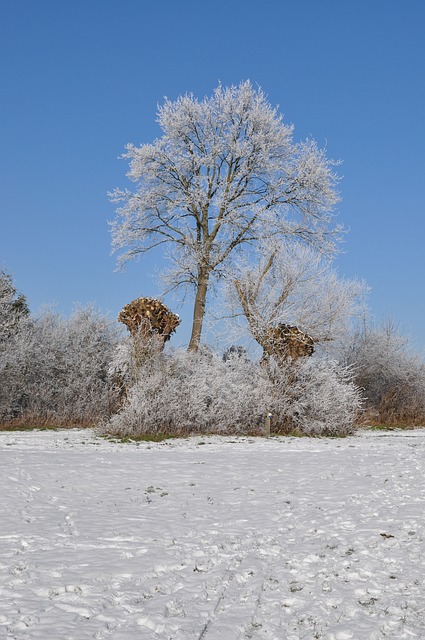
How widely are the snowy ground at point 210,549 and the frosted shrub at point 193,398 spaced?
5.54 metres

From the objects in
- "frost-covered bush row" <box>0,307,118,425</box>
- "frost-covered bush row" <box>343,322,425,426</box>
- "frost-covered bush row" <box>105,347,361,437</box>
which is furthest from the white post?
"frost-covered bush row" <box>343,322,425,426</box>

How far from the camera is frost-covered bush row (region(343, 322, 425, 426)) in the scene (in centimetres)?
2819

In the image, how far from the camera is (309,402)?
1969cm

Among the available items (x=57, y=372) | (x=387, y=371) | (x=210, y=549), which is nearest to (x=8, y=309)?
(x=57, y=372)

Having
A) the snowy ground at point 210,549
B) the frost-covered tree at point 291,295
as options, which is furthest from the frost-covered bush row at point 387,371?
the snowy ground at point 210,549

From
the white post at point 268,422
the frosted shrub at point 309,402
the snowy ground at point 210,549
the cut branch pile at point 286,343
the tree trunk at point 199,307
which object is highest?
→ the tree trunk at point 199,307

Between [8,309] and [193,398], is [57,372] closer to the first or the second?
[8,309]

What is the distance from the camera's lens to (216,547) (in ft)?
20.9

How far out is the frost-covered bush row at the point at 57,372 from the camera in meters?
21.6

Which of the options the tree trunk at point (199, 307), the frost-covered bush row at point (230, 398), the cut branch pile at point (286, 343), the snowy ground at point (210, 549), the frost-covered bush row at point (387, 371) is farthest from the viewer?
the frost-covered bush row at point (387, 371)

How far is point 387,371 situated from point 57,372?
1399 centimetres

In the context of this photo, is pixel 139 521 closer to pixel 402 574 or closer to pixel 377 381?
pixel 402 574

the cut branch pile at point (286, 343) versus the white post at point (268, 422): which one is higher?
the cut branch pile at point (286, 343)

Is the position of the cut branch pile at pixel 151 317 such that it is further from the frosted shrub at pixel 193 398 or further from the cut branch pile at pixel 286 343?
the cut branch pile at pixel 286 343
